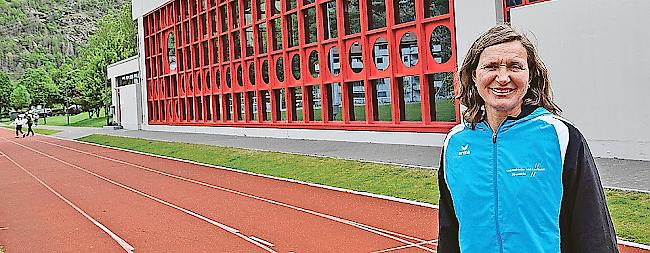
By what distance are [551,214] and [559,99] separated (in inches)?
498

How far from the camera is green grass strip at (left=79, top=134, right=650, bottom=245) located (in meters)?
8.55

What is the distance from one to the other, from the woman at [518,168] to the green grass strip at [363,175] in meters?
5.94

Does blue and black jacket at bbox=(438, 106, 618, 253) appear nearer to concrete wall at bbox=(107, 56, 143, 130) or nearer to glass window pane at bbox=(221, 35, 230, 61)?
glass window pane at bbox=(221, 35, 230, 61)

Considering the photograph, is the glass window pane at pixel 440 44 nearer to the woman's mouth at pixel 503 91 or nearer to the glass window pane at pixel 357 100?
the glass window pane at pixel 357 100

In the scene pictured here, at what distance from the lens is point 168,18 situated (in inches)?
1582

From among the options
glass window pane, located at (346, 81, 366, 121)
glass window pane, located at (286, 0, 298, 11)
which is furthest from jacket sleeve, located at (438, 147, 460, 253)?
glass window pane, located at (286, 0, 298, 11)

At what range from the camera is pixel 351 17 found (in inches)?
892

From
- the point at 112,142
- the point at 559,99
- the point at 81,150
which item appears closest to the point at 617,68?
the point at 559,99

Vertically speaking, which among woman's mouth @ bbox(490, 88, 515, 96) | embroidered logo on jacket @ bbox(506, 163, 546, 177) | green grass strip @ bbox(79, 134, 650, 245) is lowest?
green grass strip @ bbox(79, 134, 650, 245)

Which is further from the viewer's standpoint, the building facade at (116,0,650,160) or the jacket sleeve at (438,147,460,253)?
the building facade at (116,0,650,160)

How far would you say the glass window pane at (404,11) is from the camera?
65.4ft

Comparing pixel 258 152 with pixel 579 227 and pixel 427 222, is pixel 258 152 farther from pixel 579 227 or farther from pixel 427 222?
pixel 579 227

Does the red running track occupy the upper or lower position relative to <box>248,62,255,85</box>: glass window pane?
lower

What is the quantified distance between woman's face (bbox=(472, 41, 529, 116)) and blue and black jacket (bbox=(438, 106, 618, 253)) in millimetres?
54
